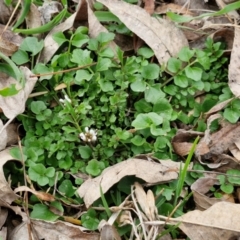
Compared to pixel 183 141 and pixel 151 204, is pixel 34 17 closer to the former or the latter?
pixel 183 141

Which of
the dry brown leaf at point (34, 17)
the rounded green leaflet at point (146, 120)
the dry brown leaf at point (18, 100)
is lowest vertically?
Result: the rounded green leaflet at point (146, 120)

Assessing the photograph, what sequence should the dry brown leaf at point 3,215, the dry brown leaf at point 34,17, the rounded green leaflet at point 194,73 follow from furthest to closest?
the dry brown leaf at point 34,17 → the rounded green leaflet at point 194,73 → the dry brown leaf at point 3,215

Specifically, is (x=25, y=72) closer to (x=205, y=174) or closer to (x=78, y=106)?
(x=78, y=106)

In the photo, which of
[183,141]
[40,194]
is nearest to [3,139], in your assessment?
[40,194]

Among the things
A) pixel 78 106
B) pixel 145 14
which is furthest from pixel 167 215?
pixel 145 14

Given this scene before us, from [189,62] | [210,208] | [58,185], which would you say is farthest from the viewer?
[189,62]

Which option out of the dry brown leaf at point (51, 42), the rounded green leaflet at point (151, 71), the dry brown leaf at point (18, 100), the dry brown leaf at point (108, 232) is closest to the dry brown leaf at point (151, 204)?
the dry brown leaf at point (108, 232)

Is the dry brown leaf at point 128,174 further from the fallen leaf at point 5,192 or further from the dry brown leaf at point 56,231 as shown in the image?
the fallen leaf at point 5,192
